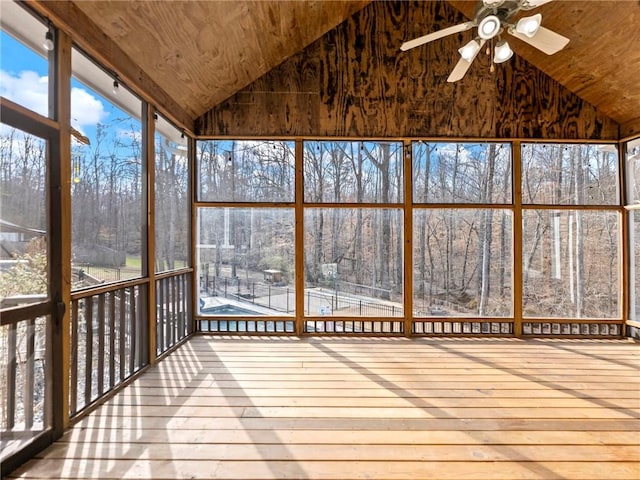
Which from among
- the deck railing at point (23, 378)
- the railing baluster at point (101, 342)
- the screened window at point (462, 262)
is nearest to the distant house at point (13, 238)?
the deck railing at point (23, 378)

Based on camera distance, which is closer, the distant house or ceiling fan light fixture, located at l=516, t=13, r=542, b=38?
the distant house

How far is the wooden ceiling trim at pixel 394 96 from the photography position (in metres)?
4.13

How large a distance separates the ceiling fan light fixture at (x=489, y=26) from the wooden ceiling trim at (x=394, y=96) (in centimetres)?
190

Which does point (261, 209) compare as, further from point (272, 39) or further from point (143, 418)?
point (143, 418)

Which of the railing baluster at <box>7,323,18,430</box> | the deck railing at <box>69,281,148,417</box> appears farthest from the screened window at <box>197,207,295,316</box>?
the railing baluster at <box>7,323,18,430</box>

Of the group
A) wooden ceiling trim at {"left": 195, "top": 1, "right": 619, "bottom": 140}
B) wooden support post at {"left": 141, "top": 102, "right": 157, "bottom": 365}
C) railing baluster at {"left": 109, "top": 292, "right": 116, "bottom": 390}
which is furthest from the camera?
wooden ceiling trim at {"left": 195, "top": 1, "right": 619, "bottom": 140}

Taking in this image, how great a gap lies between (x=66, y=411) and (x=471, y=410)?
3.00m

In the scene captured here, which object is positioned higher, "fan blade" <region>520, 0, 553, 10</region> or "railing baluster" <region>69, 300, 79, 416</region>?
"fan blade" <region>520, 0, 553, 10</region>

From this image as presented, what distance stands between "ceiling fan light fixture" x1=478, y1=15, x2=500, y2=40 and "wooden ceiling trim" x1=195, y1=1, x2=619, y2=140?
1.90 m

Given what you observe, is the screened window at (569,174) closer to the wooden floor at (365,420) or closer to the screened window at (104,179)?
the wooden floor at (365,420)

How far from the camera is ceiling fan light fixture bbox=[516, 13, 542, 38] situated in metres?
2.12

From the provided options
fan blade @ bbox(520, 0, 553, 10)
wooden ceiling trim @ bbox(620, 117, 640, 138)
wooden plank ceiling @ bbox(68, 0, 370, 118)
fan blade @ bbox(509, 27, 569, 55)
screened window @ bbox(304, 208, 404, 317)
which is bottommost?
screened window @ bbox(304, 208, 404, 317)

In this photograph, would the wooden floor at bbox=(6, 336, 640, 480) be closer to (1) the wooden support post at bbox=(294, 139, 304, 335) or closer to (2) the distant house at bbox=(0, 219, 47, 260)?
(1) the wooden support post at bbox=(294, 139, 304, 335)

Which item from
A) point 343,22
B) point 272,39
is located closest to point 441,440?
point 272,39
